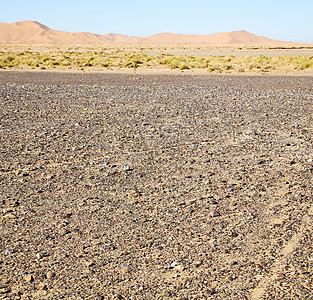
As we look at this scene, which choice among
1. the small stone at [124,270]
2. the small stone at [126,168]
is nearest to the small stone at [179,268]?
the small stone at [124,270]

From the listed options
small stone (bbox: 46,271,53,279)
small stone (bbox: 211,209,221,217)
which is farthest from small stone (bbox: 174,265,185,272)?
small stone (bbox: 211,209,221,217)

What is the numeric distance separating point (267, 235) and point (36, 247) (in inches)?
105

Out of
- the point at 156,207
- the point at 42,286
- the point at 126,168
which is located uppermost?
the point at 126,168

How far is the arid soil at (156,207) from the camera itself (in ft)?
13.2

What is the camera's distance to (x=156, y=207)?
227 inches

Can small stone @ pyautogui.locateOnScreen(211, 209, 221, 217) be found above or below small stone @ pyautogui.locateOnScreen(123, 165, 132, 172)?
below

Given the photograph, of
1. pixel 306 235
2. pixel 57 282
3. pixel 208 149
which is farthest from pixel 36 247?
pixel 208 149

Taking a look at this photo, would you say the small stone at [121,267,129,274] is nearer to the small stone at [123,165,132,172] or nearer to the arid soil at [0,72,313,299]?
the arid soil at [0,72,313,299]

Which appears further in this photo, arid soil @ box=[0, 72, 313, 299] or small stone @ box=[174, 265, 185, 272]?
small stone @ box=[174, 265, 185, 272]

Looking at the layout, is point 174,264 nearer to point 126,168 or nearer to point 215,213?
point 215,213

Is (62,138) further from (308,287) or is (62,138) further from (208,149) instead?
(308,287)

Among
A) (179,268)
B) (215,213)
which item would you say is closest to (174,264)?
(179,268)

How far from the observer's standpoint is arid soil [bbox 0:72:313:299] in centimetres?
402

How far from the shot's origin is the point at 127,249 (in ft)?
15.1
